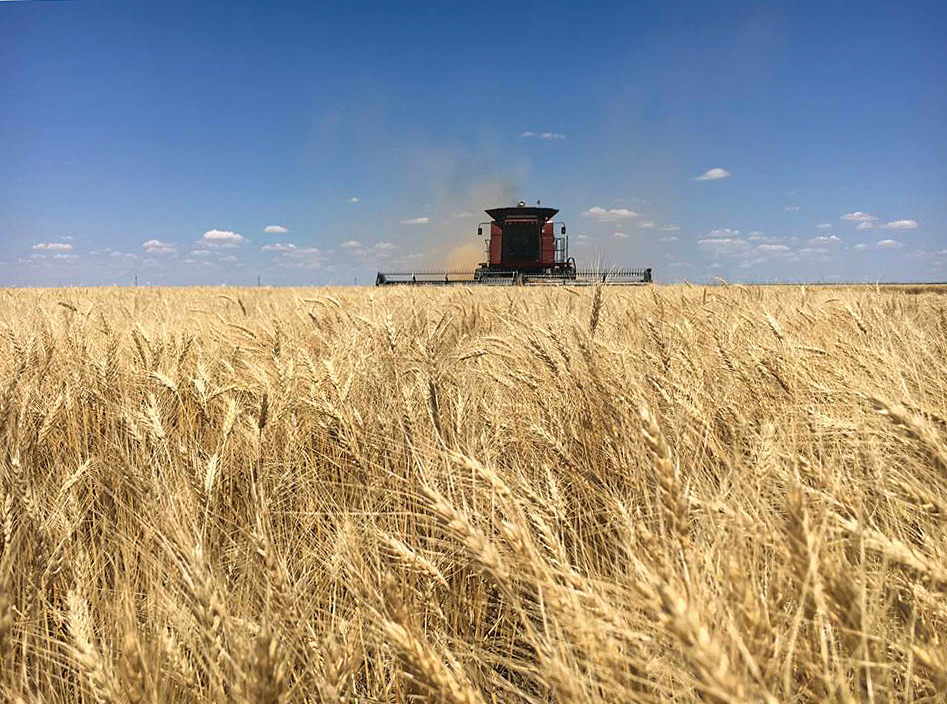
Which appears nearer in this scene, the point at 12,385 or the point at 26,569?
the point at 26,569

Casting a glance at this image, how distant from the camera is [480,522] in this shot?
40.8 inches

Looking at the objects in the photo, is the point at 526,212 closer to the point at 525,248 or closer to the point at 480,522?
the point at 525,248

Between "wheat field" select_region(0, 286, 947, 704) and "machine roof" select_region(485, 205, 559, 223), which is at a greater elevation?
"machine roof" select_region(485, 205, 559, 223)

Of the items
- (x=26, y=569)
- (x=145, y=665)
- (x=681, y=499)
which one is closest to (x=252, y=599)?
(x=145, y=665)

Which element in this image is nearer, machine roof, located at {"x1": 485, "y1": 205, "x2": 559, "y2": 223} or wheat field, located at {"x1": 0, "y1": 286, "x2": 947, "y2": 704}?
wheat field, located at {"x1": 0, "y1": 286, "x2": 947, "y2": 704}

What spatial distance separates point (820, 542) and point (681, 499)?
0.14 meters

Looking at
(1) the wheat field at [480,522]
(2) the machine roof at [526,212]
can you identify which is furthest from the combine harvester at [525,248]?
(1) the wheat field at [480,522]

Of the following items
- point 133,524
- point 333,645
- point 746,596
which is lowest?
point 133,524

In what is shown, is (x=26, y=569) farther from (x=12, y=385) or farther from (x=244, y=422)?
(x=12, y=385)

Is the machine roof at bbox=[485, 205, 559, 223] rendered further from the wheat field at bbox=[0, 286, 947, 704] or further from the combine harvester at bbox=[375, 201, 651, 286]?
the wheat field at bbox=[0, 286, 947, 704]

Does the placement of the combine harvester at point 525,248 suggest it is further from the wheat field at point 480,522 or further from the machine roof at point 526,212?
the wheat field at point 480,522

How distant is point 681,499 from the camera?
0.67 m

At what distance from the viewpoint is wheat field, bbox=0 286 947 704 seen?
2.10ft

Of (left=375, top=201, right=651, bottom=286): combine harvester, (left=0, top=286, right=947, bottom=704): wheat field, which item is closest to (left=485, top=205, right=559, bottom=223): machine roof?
(left=375, top=201, right=651, bottom=286): combine harvester
